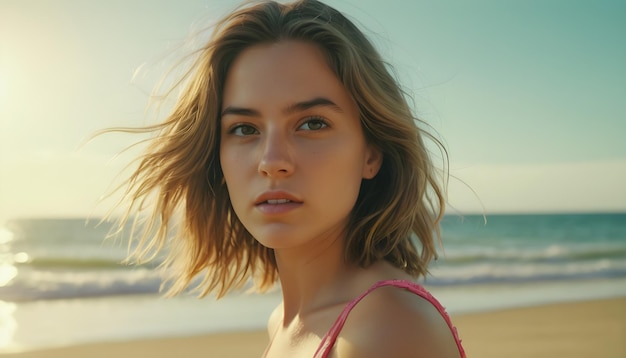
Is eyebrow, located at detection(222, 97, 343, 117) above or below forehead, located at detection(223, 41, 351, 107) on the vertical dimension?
below

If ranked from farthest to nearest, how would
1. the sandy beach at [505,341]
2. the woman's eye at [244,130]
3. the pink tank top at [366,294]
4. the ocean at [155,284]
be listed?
the ocean at [155,284] < the sandy beach at [505,341] < the woman's eye at [244,130] < the pink tank top at [366,294]

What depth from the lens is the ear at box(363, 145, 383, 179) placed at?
2660 mm

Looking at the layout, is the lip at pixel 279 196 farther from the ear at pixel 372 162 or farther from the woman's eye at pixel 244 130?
the ear at pixel 372 162

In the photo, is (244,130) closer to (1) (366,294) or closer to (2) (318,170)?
(2) (318,170)

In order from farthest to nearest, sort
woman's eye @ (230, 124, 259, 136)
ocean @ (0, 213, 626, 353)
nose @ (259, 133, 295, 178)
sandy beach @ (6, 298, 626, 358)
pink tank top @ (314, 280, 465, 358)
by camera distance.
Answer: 1. ocean @ (0, 213, 626, 353)
2. sandy beach @ (6, 298, 626, 358)
3. woman's eye @ (230, 124, 259, 136)
4. nose @ (259, 133, 295, 178)
5. pink tank top @ (314, 280, 465, 358)

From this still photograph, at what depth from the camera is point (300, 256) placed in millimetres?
2688

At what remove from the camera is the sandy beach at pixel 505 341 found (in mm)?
7113

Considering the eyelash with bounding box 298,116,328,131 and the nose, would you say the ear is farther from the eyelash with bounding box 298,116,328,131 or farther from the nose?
the nose

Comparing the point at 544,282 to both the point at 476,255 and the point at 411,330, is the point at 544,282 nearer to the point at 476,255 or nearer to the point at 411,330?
the point at 476,255

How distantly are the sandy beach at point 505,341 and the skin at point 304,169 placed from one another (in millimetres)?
4575

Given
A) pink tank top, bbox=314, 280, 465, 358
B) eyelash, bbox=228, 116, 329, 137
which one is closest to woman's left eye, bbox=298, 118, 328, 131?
eyelash, bbox=228, 116, 329, 137

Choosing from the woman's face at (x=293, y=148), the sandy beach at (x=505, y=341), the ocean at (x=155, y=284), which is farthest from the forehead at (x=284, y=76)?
the sandy beach at (x=505, y=341)

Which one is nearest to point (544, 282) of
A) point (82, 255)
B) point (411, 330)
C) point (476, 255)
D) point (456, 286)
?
point (456, 286)

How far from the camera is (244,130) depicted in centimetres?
260
